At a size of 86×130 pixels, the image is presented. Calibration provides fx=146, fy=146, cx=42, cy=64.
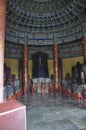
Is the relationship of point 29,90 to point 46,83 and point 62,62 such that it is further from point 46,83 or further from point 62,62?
point 62,62

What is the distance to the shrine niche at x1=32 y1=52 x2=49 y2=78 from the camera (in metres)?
14.1

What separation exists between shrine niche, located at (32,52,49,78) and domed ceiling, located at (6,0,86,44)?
57.8 inches

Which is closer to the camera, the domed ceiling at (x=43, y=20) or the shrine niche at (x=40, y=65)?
the domed ceiling at (x=43, y=20)

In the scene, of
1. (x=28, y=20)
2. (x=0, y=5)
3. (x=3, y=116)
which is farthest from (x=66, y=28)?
(x=3, y=116)

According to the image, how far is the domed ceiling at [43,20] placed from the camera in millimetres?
Answer: 12805

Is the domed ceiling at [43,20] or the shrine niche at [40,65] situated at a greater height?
the domed ceiling at [43,20]

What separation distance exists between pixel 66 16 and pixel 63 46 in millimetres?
2985

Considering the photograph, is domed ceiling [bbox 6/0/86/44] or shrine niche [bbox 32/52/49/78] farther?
shrine niche [bbox 32/52/49/78]

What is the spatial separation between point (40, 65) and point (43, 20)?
14.9 ft

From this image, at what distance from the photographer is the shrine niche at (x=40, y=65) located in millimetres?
14133

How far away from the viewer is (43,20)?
14586 mm

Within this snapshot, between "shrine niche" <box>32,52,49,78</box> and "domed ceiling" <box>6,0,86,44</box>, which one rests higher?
"domed ceiling" <box>6,0,86,44</box>

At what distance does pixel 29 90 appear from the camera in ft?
44.8

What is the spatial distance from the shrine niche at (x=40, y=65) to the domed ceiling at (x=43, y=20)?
4.82 feet
